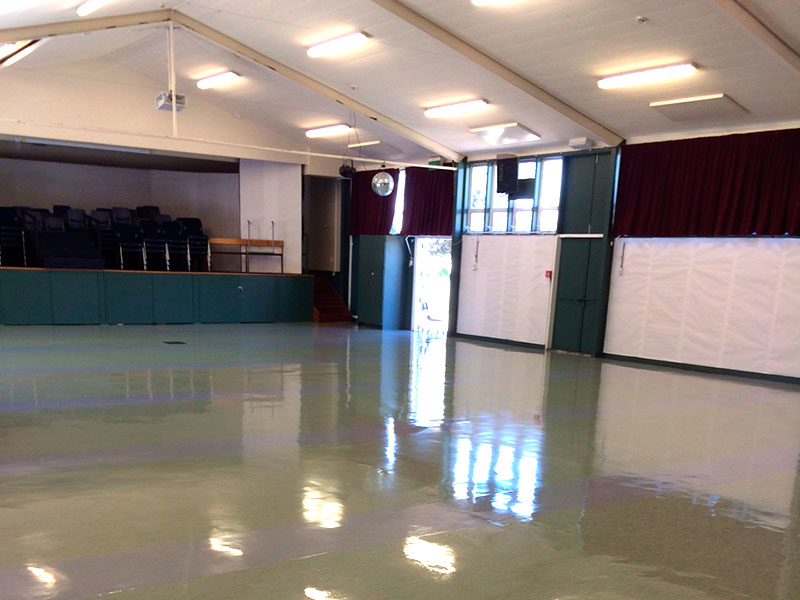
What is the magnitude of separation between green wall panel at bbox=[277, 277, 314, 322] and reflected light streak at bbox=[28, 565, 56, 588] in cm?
1076

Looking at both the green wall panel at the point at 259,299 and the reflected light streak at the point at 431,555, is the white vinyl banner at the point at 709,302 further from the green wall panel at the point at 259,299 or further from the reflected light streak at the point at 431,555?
the green wall panel at the point at 259,299

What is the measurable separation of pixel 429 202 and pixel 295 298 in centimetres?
379

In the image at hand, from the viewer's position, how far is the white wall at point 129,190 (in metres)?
14.1

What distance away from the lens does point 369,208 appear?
13.6 metres

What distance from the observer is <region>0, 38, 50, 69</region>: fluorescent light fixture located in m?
8.57

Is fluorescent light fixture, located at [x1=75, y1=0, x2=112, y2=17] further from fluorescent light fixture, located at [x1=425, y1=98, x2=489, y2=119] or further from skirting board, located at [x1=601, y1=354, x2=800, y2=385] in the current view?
skirting board, located at [x1=601, y1=354, x2=800, y2=385]

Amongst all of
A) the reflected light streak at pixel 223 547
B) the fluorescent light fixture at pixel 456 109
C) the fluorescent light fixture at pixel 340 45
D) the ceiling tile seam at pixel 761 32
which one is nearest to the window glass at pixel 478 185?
the fluorescent light fixture at pixel 456 109

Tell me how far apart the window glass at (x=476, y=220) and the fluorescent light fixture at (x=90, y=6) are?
23.4ft

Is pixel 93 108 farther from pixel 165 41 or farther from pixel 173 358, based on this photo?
pixel 173 358

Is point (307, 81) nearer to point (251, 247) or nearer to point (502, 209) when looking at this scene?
point (502, 209)

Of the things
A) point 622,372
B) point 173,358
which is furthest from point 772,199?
point 173,358

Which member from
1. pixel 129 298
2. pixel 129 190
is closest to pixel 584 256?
pixel 129 298

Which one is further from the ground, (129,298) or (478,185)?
(478,185)

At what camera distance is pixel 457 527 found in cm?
304
